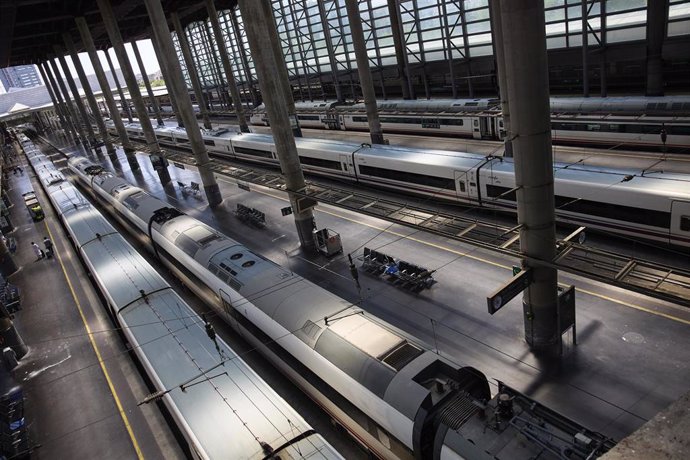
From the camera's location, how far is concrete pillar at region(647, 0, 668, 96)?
3525 centimetres

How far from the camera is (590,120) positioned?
105 feet

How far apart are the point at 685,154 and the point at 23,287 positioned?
4322 cm

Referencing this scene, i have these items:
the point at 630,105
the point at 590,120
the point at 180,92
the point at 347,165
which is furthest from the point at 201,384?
the point at 630,105

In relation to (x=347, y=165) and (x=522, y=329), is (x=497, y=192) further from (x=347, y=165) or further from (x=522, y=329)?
(x=347, y=165)

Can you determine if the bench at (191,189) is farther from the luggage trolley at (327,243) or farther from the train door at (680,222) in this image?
the train door at (680,222)

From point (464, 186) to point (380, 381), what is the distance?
17.3 m

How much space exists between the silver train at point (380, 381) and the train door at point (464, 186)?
1297cm

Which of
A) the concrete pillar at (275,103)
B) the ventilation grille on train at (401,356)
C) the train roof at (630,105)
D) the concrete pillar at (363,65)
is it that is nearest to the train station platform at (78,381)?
the ventilation grille on train at (401,356)

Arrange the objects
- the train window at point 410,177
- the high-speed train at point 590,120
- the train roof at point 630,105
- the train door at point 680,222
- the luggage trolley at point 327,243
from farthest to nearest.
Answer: the train roof at point 630,105 < the high-speed train at point 590,120 < the train window at point 410,177 < the luggage trolley at point 327,243 < the train door at point 680,222

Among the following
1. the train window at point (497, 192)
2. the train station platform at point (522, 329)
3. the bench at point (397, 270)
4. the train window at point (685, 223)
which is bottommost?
the train station platform at point (522, 329)

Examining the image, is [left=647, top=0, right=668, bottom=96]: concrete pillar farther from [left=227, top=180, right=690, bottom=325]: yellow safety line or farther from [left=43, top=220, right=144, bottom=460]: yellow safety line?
[left=43, top=220, right=144, bottom=460]: yellow safety line

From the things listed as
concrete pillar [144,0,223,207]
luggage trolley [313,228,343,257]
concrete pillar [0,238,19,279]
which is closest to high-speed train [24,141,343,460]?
luggage trolley [313,228,343,257]

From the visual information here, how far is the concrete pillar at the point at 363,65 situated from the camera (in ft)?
122


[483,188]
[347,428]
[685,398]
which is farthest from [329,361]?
[483,188]
